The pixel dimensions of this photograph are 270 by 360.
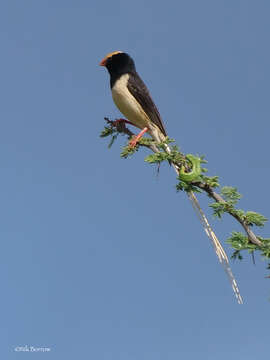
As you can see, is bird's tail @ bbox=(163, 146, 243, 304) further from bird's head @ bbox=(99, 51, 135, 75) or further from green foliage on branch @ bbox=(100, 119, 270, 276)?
bird's head @ bbox=(99, 51, 135, 75)

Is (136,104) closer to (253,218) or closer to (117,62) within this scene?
(117,62)

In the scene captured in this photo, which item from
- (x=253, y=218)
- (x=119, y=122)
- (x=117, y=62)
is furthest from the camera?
(x=117, y=62)

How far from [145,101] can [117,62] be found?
62.3 inches

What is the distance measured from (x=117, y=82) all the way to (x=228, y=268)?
5.14 meters

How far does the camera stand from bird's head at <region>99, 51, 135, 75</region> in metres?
9.73

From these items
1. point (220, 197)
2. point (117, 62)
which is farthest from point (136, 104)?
point (220, 197)

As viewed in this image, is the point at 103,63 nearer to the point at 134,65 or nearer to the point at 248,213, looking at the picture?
the point at 134,65

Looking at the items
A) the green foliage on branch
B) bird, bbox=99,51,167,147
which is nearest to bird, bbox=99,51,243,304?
bird, bbox=99,51,167,147

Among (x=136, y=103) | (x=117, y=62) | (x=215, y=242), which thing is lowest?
(x=215, y=242)

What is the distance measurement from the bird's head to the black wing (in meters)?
0.64

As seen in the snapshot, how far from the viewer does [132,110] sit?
873 centimetres

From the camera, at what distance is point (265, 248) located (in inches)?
209

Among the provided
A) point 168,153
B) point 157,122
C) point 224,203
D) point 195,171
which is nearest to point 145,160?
point 168,153

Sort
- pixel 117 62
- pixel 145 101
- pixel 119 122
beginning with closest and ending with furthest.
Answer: pixel 119 122 < pixel 145 101 < pixel 117 62
